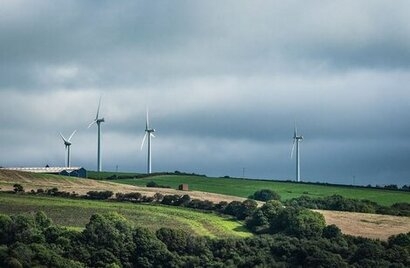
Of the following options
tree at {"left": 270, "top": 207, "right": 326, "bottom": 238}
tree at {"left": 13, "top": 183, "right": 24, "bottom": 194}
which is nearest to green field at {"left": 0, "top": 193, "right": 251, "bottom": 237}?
tree at {"left": 13, "top": 183, "right": 24, "bottom": 194}

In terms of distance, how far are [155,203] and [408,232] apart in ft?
142

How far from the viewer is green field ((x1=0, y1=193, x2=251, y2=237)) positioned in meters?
161

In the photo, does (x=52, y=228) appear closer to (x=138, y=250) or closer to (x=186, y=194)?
(x=138, y=250)

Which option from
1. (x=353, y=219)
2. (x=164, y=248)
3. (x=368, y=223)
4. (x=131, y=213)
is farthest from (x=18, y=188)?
(x=368, y=223)

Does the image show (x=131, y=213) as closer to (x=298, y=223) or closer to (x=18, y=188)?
(x=18, y=188)

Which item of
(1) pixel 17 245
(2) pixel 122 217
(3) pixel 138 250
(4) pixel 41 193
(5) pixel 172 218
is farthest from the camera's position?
(4) pixel 41 193

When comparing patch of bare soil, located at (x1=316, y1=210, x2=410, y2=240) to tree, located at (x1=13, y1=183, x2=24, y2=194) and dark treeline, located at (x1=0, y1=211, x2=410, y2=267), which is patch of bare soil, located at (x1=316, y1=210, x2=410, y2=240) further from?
tree, located at (x1=13, y1=183, x2=24, y2=194)

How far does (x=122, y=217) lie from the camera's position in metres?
158

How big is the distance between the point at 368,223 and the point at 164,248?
48947mm

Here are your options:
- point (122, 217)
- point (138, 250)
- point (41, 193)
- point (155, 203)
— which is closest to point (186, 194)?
point (155, 203)

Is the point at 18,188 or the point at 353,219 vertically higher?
the point at 18,188

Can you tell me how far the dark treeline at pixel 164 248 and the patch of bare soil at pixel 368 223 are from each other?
14757mm

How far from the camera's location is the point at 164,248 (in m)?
146

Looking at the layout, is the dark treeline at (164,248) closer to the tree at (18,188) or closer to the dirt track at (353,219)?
the dirt track at (353,219)
